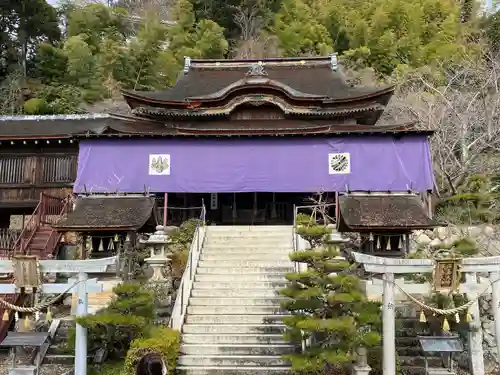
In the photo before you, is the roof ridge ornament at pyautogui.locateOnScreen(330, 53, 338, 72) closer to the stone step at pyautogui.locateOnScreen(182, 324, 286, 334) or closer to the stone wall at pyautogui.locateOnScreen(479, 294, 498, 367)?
the stone wall at pyautogui.locateOnScreen(479, 294, 498, 367)

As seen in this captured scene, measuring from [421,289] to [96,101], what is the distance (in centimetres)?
2653

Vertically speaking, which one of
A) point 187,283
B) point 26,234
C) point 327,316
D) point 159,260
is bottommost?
point 327,316

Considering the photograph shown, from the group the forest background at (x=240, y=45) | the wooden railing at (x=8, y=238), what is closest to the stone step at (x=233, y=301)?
the wooden railing at (x=8, y=238)

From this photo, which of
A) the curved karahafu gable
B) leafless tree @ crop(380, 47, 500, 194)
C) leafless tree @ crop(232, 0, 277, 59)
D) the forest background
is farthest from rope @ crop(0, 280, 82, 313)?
leafless tree @ crop(232, 0, 277, 59)

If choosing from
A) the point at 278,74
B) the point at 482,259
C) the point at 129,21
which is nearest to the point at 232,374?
the point at 482,259

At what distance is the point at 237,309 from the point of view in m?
11.6

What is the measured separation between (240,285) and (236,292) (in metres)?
0.29

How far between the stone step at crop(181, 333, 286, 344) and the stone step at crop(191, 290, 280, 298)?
1.35 m

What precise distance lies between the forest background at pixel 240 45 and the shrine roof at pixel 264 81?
4.09m

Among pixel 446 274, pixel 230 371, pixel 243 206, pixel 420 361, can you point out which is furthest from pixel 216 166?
pixel 446 274

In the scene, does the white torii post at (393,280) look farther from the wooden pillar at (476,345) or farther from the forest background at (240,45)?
the forest background at (240,45)

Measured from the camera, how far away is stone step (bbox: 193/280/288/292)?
1226cm

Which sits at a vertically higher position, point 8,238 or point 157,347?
point 8,238

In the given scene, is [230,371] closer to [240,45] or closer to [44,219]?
[44,219]
